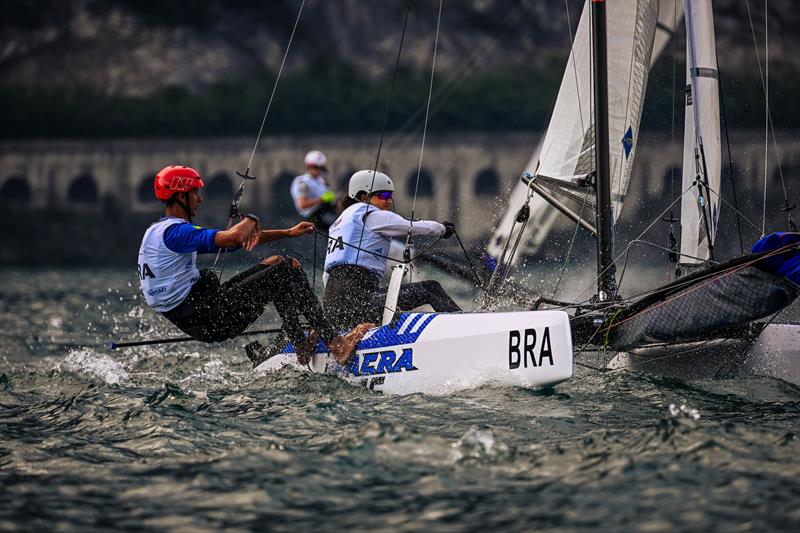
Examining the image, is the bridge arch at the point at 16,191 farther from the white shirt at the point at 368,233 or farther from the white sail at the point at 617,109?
the white shirt at the point at 368,233

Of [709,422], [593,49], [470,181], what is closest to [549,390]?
[709,422]

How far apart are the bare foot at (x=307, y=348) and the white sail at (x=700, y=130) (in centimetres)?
288

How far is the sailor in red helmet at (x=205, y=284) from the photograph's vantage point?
6.60m

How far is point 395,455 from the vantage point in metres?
5.11

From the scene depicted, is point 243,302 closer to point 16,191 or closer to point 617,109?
point 617,109

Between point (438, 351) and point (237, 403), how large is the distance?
126 centimetres

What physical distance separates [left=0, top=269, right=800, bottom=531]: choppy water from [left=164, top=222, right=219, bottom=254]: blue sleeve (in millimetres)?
948

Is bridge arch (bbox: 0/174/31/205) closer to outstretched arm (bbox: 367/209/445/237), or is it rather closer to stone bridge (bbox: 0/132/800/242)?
stone bridge (bbox: 0/132/800/242)

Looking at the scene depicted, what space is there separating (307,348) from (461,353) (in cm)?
116

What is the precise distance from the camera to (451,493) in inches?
179

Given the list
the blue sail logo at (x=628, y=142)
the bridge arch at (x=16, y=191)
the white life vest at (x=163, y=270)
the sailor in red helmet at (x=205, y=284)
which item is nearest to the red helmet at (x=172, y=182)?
the sailor in red helmet at (x=205, y=284)

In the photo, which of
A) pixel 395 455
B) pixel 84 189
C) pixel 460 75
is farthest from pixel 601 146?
pixel 460 75

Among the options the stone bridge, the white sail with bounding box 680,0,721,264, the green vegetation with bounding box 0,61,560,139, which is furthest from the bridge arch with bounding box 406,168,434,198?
the white sail with bounding box 680,0,721,264

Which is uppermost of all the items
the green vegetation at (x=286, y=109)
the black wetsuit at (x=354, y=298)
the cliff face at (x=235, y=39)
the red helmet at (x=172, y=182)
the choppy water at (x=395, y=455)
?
the cliff face at (x=235, y=39)
